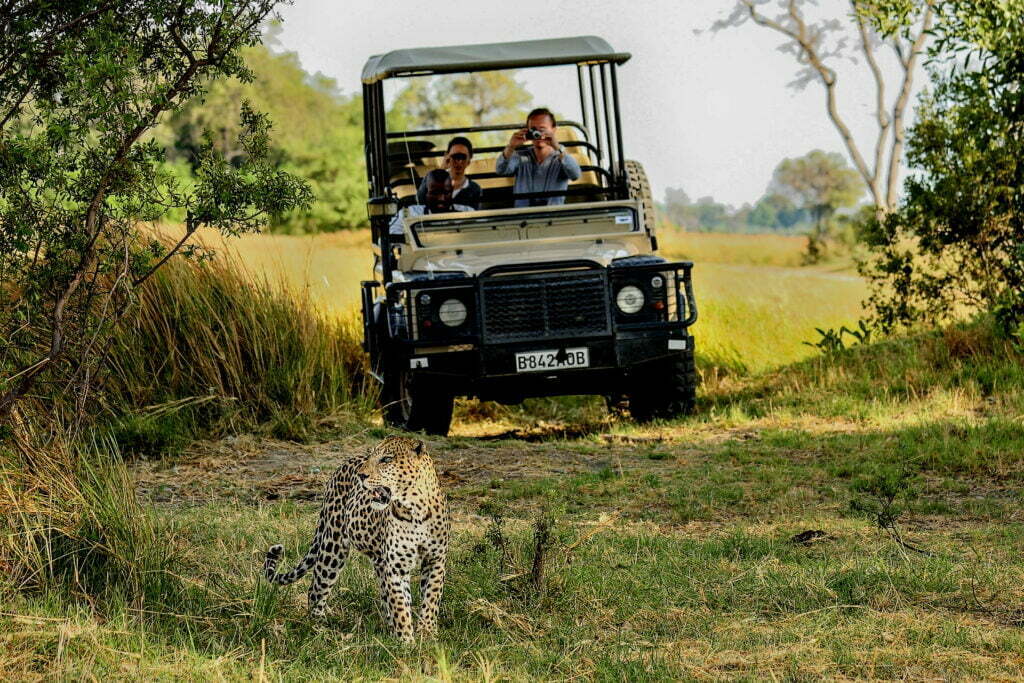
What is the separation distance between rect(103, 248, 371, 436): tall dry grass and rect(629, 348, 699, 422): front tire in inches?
77.3

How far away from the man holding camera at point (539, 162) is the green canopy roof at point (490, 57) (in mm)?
387

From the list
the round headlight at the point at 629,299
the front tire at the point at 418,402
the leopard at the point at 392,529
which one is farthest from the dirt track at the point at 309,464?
the leopard at the point at 392,529

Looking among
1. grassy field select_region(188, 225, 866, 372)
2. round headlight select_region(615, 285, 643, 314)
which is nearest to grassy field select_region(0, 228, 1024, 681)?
grassy field select_region(188, 225, 866, 372)

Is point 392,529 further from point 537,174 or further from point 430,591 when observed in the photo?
point 537,174

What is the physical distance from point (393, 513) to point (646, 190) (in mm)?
8226

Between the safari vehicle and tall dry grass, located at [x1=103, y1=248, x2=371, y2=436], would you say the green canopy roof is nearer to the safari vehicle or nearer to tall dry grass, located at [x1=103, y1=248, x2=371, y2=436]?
the safari vehicle

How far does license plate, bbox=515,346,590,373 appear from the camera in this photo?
916 centimetres

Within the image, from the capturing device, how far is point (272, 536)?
6043 mm

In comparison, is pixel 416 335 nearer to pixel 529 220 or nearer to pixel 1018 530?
pixel 529 220

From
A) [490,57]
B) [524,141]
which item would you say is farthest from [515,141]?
[490,57]

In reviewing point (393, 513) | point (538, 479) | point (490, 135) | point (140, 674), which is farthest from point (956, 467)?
point (490, 135)

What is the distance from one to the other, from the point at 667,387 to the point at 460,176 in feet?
6.70

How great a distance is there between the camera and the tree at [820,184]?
4731cm

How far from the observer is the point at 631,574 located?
17.9ft
